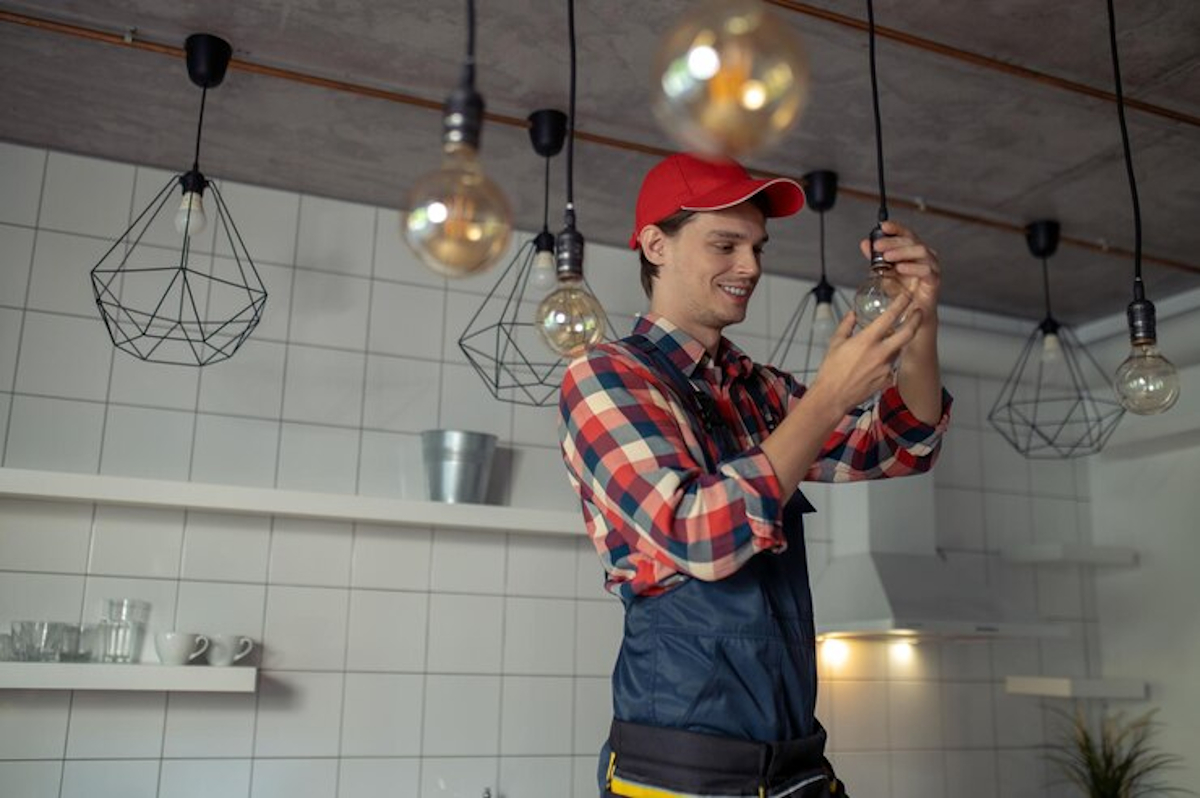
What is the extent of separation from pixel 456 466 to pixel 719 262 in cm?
171

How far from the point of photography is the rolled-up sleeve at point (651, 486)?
1.15m

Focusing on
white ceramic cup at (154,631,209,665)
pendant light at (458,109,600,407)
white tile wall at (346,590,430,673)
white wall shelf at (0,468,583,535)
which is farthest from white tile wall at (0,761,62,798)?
pendant light at (458,109,600,407)

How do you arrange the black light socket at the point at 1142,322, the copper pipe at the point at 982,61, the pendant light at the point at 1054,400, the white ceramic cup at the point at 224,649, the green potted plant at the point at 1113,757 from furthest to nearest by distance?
the pendant light at the point at 1054,400, the green potted plant at the point at 1113,757, the white ceramic cup at the point at 224,649, the copper pipe at the point at 982,61, the black light socket at the point at 1142,322

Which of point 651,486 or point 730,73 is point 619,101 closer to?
point 651,486

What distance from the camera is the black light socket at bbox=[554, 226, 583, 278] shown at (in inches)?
71.7

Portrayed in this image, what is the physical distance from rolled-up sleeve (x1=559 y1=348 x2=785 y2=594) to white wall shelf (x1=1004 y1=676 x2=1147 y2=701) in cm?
283

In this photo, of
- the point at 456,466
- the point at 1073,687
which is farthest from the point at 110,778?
the point at 1073,687

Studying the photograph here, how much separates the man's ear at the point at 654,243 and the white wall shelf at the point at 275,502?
1.58 metres

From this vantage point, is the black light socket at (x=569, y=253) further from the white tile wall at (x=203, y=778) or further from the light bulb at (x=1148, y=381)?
the white tile wall at (x=203, y=778)

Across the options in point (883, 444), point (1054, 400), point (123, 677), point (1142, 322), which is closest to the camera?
point (883, 444)

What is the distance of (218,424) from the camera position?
3018 millimetres

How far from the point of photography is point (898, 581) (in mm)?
3395

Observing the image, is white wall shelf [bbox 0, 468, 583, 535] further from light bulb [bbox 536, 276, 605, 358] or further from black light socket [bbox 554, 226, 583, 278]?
black light socket [bbox 554, 226, 583, 278]

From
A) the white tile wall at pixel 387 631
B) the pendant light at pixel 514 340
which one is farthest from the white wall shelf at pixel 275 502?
the pendant light at pixel 514 340
